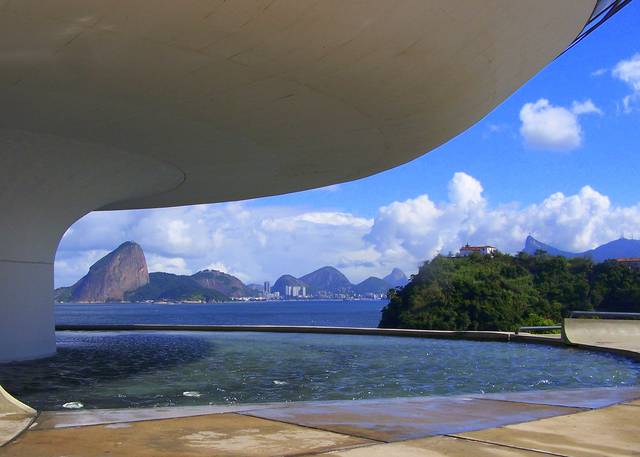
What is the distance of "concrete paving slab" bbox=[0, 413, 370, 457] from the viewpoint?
502 centimetres

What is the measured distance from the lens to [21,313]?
17.3 metres

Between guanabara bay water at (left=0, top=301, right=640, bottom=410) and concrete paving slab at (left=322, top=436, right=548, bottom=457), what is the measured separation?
507 centimetres

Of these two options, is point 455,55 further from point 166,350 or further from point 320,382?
point 166,350

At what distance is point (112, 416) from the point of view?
659cm

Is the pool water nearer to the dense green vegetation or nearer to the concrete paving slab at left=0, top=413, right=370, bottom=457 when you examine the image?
the concrete paving slab at left=0, top=413, right=370, bottom=457

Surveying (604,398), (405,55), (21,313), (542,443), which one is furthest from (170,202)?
(542,443)

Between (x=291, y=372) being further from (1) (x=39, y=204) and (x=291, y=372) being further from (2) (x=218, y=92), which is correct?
(1) (x=39, y=204)

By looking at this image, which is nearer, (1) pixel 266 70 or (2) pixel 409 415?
(2) pixel 409 415

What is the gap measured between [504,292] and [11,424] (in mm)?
66555

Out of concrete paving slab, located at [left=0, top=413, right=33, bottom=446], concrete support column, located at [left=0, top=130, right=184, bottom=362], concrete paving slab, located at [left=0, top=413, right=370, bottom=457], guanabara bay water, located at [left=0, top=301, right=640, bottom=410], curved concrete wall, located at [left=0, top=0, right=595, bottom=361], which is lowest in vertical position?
guanabara bay water, located at [left=0, top=301, right=640, bottom=410]

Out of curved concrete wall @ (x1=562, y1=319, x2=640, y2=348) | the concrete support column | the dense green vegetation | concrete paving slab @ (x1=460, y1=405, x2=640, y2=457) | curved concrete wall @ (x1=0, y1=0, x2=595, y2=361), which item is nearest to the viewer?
concrete paving slab @ (x1=460, y1=405, x2=640, y2=457)

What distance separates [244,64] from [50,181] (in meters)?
9.03

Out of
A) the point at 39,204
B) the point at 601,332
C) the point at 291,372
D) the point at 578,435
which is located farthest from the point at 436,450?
the point at 601,332

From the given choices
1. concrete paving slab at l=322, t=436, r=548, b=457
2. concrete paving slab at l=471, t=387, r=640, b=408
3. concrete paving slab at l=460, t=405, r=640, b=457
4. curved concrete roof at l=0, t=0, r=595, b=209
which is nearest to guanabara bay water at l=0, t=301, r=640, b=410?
concrete paving slab at l=471, t=387, r=640, b=408
